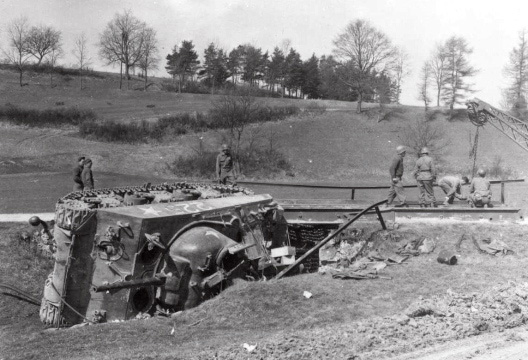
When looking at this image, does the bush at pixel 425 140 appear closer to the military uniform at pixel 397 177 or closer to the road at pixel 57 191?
the road at pixel 57 191

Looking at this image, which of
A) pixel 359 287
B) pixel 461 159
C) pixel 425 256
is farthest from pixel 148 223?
pixel 461 159

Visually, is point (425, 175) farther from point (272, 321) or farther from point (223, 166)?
point (272, 321)

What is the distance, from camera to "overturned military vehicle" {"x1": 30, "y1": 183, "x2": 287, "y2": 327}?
9.96 metres

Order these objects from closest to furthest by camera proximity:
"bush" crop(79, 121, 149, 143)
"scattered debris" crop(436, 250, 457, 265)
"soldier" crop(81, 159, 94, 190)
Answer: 1. "scattered debris" crop(436, 250, 457, 265)
2. "soldier" crop(81, 159, 94, 190)
3. "bush" crop(79, 121, 149, 143)

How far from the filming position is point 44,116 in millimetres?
39906

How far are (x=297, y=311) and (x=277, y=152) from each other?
3071 cm

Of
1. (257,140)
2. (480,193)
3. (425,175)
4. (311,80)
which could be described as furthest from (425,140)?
(311,80)

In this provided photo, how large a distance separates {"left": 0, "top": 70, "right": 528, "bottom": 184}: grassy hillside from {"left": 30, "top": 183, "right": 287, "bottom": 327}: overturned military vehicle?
24.0 m

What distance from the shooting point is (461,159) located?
4153cm

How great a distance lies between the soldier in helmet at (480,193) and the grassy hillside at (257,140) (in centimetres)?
1981

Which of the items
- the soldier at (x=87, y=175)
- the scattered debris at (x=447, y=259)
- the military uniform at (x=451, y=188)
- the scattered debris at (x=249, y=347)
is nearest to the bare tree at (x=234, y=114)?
the soldier at (x=87, y=175)

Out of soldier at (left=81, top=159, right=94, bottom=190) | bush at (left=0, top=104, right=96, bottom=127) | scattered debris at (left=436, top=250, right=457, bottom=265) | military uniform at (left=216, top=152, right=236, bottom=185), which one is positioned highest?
bush at (left=0, top=104, right=96, bottom=127)

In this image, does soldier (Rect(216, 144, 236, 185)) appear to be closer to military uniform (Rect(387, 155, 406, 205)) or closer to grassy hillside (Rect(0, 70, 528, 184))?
military uniform (Rect(387, 155, 406, 205))

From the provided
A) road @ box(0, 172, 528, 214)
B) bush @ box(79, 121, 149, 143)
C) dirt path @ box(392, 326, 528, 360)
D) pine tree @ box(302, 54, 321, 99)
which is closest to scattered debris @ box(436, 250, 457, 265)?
dirt path @ box(392, 326, 528, 360)
